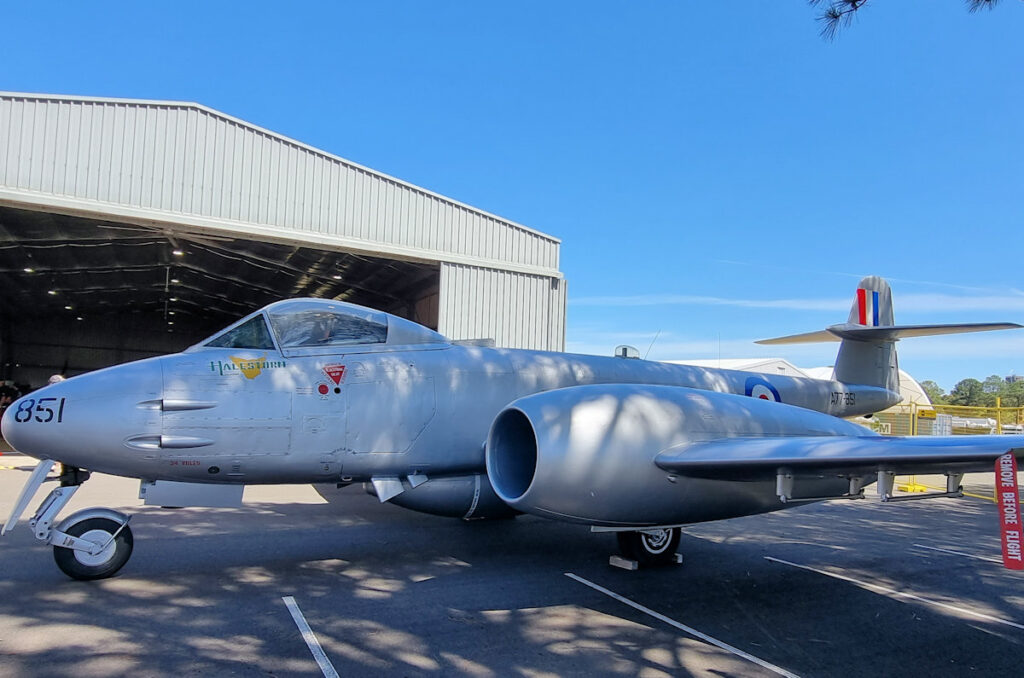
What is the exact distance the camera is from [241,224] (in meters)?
13.6

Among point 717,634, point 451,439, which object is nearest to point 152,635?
point 451,439

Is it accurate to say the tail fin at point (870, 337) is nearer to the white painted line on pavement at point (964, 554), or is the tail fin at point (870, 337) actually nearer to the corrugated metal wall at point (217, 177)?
the white painted line on pavement at point (964, 554)

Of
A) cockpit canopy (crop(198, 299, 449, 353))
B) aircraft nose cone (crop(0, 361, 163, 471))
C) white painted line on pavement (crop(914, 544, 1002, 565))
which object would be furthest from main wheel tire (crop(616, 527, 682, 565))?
aircraft nose cone (crop(0, 361, 163, 471))

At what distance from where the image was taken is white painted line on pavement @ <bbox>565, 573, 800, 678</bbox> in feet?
13.8

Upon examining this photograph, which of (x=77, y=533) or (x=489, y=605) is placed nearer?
(x=489, y=605)

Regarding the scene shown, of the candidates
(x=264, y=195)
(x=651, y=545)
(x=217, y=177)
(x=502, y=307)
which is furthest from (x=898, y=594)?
(x=217, y=177)

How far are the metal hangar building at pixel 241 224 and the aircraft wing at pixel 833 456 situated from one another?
10.6m

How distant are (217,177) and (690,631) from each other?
12703 millimetres

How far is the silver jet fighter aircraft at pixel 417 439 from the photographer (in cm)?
511

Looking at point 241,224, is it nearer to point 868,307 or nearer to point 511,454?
point 511,454

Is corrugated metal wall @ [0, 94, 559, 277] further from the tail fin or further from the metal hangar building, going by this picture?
the tail fin

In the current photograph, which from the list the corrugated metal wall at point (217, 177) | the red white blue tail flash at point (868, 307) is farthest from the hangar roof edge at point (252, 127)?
the red white blue tail flash at point (868, 307)

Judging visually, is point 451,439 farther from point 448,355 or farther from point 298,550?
point 298,550

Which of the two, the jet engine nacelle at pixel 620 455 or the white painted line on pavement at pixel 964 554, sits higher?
the jet engine nacelle at pixel 620 455
